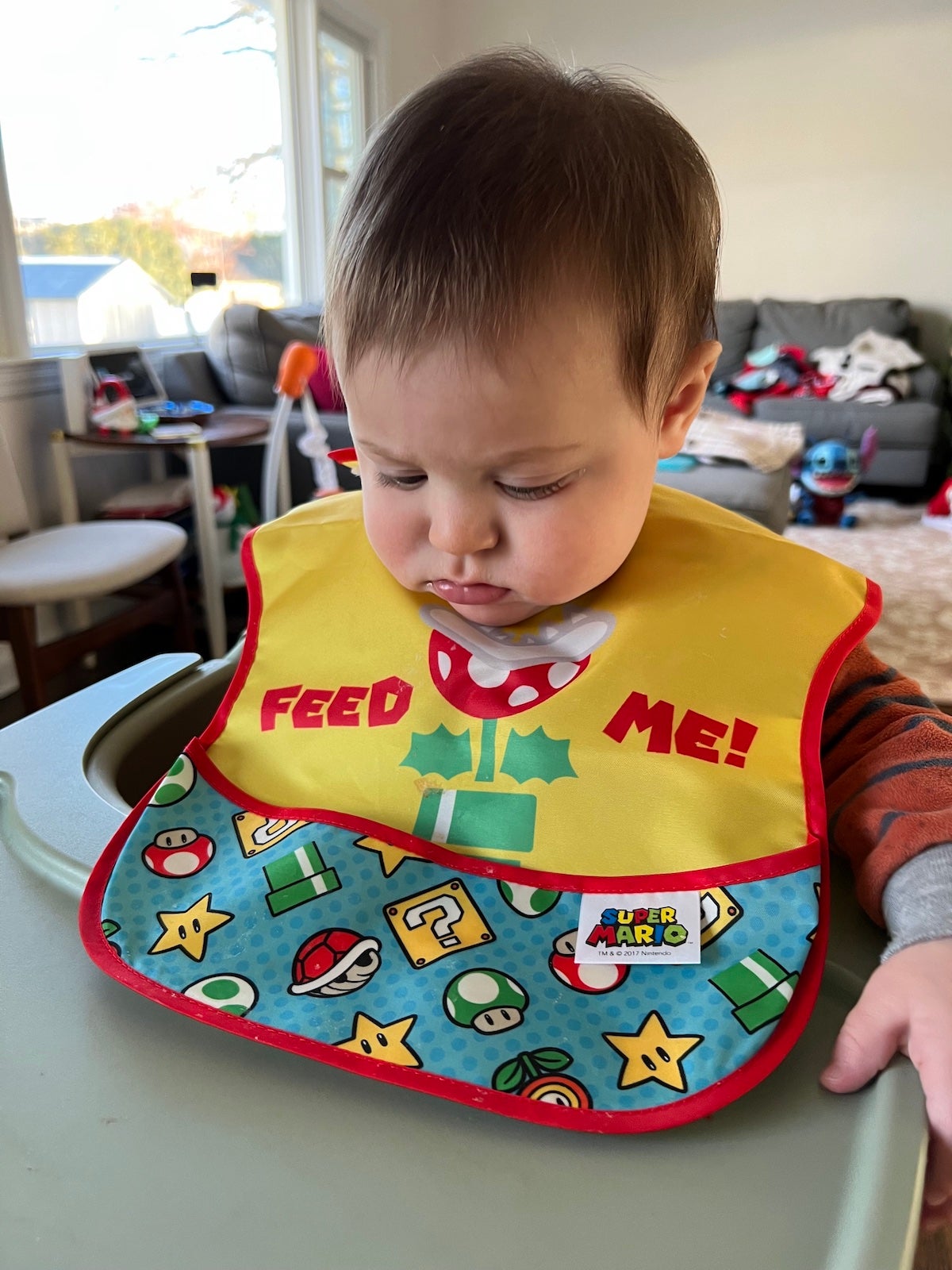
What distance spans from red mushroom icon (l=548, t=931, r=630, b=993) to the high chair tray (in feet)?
0.25

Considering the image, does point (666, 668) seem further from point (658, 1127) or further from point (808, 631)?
point (658, 1127)

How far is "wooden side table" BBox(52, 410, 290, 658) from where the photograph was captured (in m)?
2.28

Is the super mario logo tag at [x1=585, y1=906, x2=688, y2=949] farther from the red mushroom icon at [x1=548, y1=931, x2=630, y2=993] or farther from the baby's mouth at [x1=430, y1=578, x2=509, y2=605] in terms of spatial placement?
the baby's mouth at [x1=430, y1=578, x2=509, y2=605]

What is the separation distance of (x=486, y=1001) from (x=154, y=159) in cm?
347

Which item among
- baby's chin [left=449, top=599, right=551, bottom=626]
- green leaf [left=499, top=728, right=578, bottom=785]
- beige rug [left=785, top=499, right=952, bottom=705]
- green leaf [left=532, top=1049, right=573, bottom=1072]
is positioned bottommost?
beige rug [left=785, top=499, right=952, bottom=705]

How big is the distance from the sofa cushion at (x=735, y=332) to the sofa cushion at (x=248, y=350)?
113 inches

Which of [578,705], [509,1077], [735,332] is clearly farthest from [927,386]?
[509,1077]

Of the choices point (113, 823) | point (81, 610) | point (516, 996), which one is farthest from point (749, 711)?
point (81, 610)

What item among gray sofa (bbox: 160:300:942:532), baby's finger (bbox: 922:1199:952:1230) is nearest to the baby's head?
baby's finger (bbox: 922:1199:952:1230)

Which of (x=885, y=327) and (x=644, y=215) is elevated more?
(x=644, y=215)

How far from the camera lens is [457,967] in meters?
Answer: 0.46

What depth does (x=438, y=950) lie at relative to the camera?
469mm

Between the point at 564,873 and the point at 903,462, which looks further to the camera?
the point at 903,462

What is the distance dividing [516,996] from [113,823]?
0.30 meters
